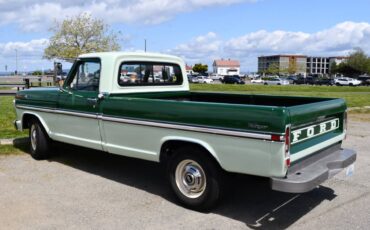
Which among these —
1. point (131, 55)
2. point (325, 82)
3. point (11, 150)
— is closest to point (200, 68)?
point (325, 82)

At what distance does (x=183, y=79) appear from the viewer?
24.7 feet

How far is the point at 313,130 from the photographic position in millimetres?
4918

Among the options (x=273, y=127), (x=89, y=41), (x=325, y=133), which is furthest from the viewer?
(x=89, y=41)

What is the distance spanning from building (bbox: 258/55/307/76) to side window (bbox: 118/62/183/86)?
121251 millimetres

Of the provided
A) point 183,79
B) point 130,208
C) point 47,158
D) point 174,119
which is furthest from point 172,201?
point 47,158

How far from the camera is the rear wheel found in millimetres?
7430

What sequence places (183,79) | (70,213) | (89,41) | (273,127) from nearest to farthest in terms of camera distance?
(273,127)
(70,213)
(183,79)
(89,41)

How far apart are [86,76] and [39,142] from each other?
1729 millimetres

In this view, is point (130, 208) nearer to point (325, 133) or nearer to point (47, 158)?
point (325, 133)

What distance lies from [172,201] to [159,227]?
0.87m

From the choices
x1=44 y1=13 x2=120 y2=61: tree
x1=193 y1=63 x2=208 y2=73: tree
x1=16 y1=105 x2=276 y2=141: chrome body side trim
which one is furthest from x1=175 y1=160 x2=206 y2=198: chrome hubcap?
x1=193 y1=63 x2=208 y2=73: tree

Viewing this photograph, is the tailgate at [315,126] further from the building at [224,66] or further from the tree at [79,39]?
the building at [224,66]

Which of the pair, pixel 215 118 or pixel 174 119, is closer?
pixel 215 118

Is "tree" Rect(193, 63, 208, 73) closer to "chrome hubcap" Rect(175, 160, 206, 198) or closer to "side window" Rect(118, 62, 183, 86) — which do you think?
"side window" Rect(118, 62, 183, 86)
